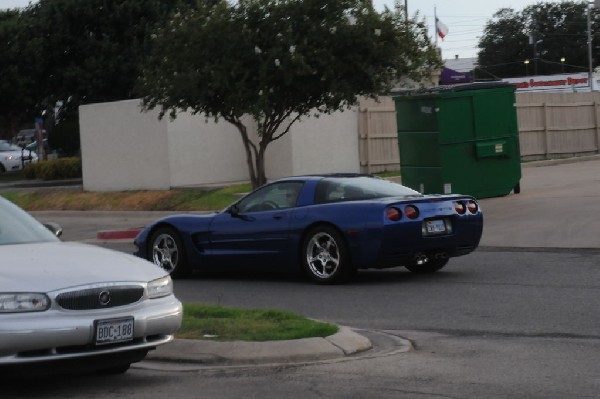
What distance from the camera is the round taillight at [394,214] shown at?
505 inches

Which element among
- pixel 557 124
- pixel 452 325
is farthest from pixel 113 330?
pixel 557 124

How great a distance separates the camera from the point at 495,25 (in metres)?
106

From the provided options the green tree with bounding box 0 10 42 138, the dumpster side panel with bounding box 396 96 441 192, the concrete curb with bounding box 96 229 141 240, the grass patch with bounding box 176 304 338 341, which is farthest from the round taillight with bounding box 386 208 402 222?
the green tree with bounding box 0 10 42 138

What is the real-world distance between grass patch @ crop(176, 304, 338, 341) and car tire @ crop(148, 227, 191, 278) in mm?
4253

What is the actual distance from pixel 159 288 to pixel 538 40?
94321 mm

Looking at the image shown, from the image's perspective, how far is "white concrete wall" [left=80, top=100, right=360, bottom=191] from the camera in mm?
29375

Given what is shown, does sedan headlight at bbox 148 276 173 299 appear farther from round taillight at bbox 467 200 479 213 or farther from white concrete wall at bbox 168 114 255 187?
white concrete wall at bbox 168 114 255 187

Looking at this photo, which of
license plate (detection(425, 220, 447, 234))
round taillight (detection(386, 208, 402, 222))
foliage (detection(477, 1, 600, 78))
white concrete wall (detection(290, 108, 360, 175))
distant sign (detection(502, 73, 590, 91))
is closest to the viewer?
round taillight (detection(386, 208, 402, 222))

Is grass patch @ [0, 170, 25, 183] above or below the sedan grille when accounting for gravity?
above

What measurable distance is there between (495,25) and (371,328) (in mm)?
98899

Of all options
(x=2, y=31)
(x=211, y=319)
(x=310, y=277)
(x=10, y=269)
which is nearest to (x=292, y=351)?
(x=211, y=319)

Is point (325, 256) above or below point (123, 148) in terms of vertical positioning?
below

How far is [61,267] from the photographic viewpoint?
7711 millimetres

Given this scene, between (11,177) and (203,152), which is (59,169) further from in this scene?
(203,152)
